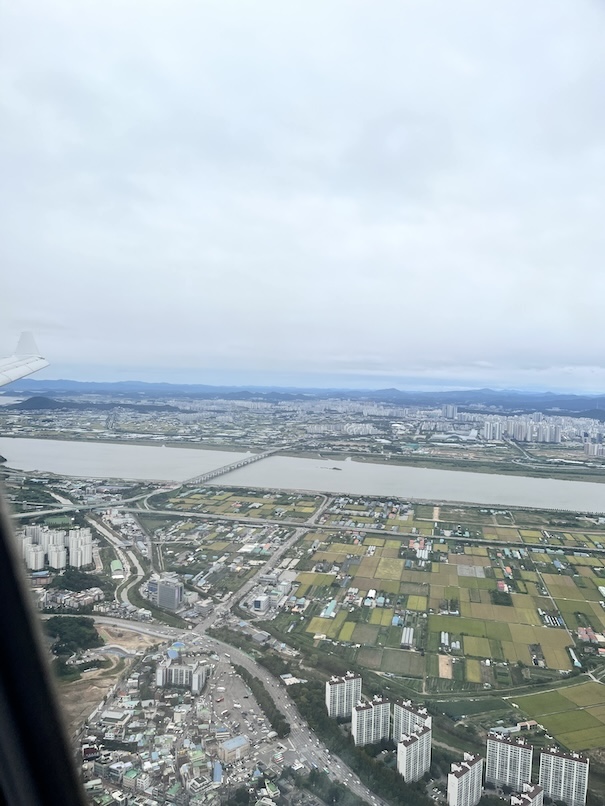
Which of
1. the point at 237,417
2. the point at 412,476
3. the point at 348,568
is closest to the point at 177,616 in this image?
the point at 348,568

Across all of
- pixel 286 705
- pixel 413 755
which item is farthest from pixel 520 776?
pixel 286 705

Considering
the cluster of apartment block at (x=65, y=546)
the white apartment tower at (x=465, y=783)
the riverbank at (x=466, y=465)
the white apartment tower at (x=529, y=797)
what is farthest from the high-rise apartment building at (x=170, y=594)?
the riverbank at (x=466, y=465)

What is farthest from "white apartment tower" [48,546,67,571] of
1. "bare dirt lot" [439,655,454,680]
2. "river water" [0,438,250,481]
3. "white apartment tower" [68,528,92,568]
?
"river water" [0,438,250,481]

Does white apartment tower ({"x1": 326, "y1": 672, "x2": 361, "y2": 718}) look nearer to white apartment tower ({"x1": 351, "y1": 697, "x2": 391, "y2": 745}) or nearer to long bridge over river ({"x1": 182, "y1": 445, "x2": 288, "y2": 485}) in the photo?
white apartment tower ({"x1": 351, "y1": 697, "x2": 391, "y2": 745})

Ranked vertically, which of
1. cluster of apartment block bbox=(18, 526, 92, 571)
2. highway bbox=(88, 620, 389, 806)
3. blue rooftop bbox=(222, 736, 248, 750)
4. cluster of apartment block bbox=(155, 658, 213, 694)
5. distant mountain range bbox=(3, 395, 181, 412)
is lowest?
highway bbox=(88, 620, 389, 806)

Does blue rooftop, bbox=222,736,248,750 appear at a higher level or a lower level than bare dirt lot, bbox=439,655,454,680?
higher

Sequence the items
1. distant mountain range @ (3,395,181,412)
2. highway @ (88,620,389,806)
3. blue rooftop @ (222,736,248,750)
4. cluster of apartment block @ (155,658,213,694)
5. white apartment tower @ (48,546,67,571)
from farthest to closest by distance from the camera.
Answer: distant mountain range @ (3,395,181,412) → white apartment tower @ (48,546,67,571) → cluster of apartment block @ (155,658,213,694) → blue rooftop @ (222,736,248,750) → highway @ (88,620,389,806)

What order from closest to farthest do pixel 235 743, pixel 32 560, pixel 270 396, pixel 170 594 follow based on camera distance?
pixel 32 560 → pixel 235 743 → pixel 170 594 → pixel 270 396

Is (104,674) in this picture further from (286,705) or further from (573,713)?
(573,713)
